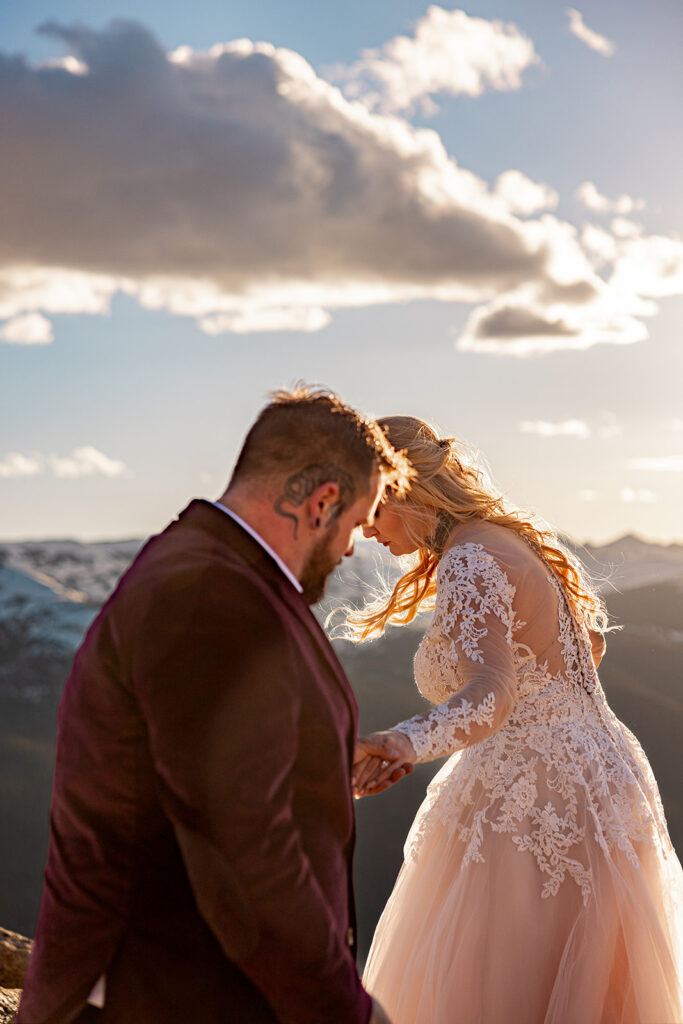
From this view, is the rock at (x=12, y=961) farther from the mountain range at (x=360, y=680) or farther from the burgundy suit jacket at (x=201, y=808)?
→ the mountain range at (x=360, y=680)

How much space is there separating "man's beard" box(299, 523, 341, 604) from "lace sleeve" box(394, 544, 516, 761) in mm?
838

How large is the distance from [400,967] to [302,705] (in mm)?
1868

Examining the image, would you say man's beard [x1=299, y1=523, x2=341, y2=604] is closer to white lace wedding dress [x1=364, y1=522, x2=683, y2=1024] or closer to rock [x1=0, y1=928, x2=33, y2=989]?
white lace wedding dress [x1=364, y1=522, x2=683, y2=1024]

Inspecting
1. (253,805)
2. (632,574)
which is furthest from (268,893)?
(632,574)

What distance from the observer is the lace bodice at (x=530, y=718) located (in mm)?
2762

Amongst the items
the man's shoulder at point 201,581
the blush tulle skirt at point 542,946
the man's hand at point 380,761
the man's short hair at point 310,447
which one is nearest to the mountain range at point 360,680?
the blush tulle skirt at point 542,946

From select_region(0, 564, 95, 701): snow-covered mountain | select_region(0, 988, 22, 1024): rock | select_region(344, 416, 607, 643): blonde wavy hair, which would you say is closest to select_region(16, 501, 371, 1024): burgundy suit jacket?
select_region(344, 416, 607, 643): blonde wavy hair

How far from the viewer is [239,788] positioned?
4.58 ft

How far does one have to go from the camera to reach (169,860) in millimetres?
1511

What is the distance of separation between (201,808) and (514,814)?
1.70 m

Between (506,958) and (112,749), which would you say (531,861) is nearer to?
(506,958)

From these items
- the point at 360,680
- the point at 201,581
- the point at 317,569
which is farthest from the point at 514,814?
the point at 360,680

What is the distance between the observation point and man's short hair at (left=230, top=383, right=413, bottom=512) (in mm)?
1734

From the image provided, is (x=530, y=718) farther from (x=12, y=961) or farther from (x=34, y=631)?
(x=34, y=631)
